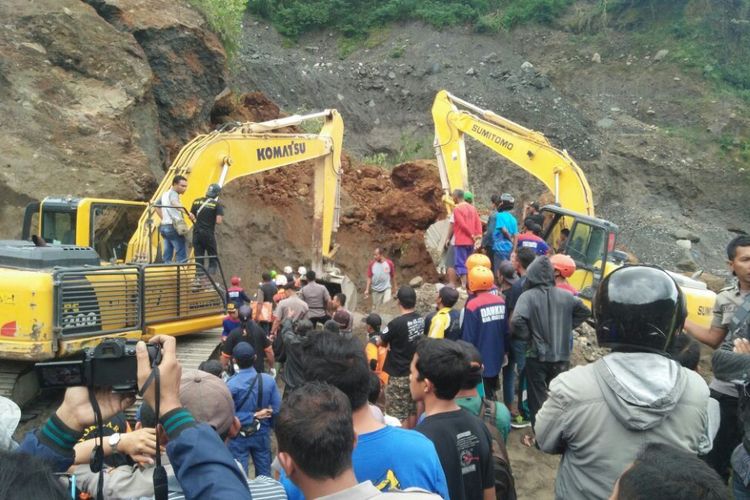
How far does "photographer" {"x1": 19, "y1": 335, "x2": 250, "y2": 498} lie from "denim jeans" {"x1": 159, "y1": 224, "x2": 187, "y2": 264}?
7871 millimetres

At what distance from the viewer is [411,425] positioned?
4.97m

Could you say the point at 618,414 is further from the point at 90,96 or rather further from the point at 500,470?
the point at 90,96

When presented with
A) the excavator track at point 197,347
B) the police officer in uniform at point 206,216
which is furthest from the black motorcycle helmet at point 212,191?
the excavator track at point 197,347

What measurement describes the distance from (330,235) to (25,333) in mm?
8469

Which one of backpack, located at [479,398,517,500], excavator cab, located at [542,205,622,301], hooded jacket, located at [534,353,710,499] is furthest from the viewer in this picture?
excavator cab, located at [542,205,622,301]

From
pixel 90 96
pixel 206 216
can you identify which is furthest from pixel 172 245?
pixel 90 96

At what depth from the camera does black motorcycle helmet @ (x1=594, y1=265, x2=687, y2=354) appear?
9.37 feet

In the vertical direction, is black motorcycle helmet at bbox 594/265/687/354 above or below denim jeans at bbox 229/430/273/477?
above

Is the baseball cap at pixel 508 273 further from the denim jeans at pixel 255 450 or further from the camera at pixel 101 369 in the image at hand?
the camera at pixel 101 369

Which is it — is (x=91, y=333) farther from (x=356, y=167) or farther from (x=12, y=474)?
(x=356, y=167)

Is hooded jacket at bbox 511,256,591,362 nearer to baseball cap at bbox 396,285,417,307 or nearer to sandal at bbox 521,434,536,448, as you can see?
baseball cap at bbox 396,285,417,307

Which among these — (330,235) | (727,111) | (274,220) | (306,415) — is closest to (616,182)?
(727,111)

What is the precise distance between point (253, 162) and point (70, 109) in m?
5.38

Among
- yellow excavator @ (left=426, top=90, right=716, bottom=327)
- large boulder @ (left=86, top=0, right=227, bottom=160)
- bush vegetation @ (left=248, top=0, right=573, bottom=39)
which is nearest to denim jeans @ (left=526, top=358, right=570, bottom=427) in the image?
yellow excavator @ (left=426, top=90, right=716, bottom=327)
